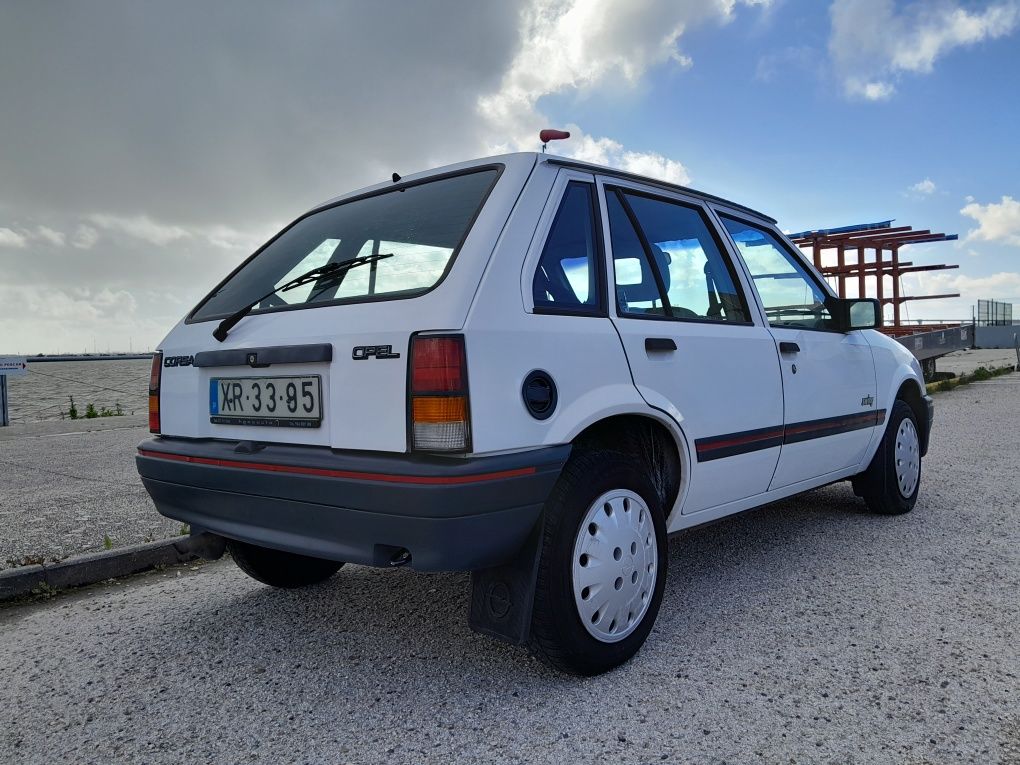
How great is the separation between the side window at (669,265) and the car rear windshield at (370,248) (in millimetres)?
587

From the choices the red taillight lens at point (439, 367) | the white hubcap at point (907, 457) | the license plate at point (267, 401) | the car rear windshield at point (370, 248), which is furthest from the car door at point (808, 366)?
the license plate at point (267, 401)

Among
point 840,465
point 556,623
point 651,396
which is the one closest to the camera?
point 556,623

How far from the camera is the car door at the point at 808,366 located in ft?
11.6

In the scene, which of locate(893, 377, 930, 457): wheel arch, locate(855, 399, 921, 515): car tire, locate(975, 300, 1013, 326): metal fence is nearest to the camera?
locate(855, 399, 921, 515): car tire

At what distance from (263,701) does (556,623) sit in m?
0.98

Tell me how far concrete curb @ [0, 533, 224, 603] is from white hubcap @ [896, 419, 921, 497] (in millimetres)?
3996

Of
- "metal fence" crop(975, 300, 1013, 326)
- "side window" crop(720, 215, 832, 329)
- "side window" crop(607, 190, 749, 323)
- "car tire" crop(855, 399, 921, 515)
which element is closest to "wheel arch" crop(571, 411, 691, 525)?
"side window" crop(607, 190, 749, 323)

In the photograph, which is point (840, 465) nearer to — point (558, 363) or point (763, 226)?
point (763, 226)

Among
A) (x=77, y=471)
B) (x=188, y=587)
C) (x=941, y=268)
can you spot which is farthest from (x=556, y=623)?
(x=941, y=268)

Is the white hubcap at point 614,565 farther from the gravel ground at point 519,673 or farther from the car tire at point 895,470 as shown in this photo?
the car tire at point 895,470

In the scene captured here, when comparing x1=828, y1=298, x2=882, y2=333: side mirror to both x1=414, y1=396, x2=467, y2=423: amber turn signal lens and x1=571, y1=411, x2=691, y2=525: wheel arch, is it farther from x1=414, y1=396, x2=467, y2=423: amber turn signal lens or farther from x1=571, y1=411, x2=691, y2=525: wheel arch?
x1=414, y1=396, x2=467, y2=423: amber turn signal lens

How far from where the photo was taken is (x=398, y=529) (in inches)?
84.0

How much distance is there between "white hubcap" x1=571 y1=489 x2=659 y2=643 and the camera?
2.44 metres

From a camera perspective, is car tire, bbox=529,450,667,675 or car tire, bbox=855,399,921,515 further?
car tire, bbox=855,399,921,515
